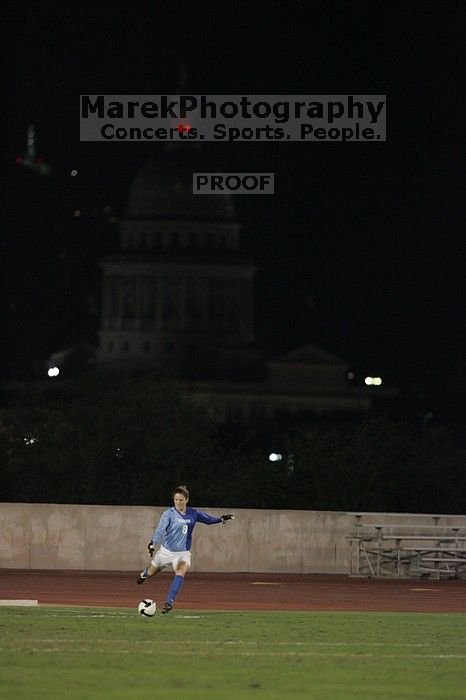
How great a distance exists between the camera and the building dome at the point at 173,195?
18250 centimetres

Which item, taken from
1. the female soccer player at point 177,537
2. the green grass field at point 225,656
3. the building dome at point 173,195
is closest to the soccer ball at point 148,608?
the green grass field at point 225,656

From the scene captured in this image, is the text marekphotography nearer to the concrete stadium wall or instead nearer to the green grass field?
the concrete stadium wall

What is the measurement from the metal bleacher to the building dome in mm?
149789

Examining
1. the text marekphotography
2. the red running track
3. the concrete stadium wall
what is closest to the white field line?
the red running track

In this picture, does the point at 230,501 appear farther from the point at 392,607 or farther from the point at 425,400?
the point at 425,400

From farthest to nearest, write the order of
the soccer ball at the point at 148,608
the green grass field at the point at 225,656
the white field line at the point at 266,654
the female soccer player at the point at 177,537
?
the female soccer player at the point at 177,537 < the soccer ball at the point at 148,608 < the white field line at the point at 266,654 < the green grass field at the point at 225,656

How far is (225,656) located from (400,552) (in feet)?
48.0

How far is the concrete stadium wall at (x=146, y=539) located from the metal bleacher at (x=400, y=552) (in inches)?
16.5

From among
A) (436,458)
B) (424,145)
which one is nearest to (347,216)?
(424,145)

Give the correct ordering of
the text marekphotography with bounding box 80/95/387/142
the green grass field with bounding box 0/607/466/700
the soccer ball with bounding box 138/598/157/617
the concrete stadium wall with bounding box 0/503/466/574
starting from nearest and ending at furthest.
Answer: the green grass field with bounding box 0/607/466/700 < the soccer ball with bounding box 138/598/157/617 < the concrete stadium wall with bounding box 0/503/466/574 < the text marekphotography with bounding box 80/95/387/142

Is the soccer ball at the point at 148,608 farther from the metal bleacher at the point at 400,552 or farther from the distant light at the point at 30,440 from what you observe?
the distant light at the point at 30,440

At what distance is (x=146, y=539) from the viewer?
30875 millimetres

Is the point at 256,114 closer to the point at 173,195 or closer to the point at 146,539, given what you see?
the point at 146,539

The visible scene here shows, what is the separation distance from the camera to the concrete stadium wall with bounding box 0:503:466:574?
101 ft
